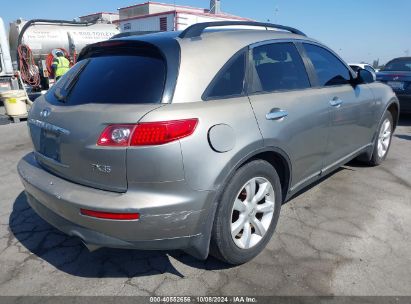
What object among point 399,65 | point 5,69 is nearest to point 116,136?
point 399,65

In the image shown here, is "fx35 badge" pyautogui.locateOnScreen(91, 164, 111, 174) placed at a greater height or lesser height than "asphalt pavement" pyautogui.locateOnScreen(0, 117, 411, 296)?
greater

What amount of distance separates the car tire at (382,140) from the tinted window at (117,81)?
3.46 meters

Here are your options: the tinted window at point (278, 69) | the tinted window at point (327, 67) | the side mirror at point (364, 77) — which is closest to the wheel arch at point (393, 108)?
the side mirror at point (364, 77)

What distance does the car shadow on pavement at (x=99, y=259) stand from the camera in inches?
103

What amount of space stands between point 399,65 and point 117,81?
27.2 feet

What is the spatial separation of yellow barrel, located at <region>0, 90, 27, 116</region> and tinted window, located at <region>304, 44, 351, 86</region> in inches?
299

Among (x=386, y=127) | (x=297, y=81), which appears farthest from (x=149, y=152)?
(x=386, y=127)

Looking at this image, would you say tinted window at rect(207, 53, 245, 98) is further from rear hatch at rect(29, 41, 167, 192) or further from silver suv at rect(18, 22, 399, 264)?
rear hatch at rect(29, 41, 167, 192)

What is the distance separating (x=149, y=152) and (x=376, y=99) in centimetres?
336

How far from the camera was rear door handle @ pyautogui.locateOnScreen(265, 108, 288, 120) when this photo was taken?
101 inches

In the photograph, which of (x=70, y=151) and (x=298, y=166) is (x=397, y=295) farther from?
(x=70, y=151)

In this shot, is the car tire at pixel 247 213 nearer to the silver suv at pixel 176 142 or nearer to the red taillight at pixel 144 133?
the silver suv at pixel 176 142

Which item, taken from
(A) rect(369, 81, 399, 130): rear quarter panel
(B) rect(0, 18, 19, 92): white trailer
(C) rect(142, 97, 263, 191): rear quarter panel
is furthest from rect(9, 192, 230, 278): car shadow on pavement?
(B) rect(0, 18, 19, 92): white trailer

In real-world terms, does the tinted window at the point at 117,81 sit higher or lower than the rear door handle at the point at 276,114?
higher
